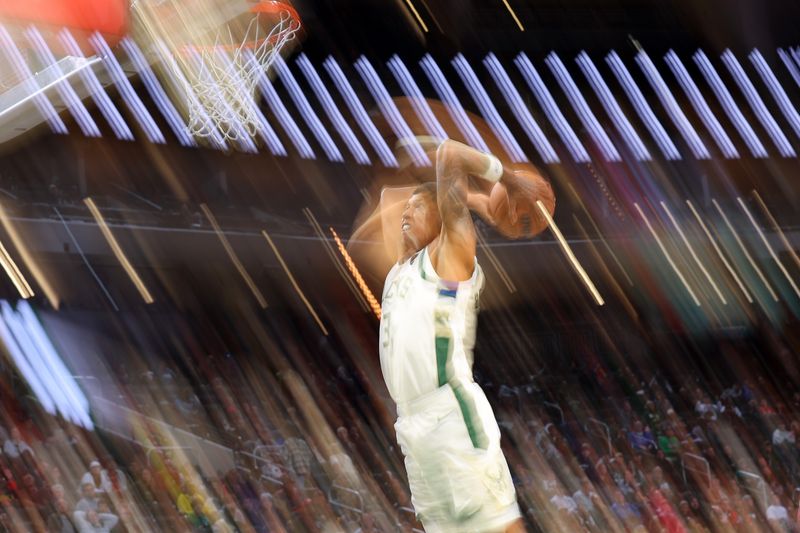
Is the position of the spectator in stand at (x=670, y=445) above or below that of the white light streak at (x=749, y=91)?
below

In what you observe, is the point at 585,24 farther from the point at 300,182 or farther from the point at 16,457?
the point at 16,457

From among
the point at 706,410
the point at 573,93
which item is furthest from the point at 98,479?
the point at 573,93

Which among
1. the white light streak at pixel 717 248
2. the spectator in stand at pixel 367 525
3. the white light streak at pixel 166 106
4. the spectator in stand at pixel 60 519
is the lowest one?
the spectator in stand at pixel 367 525

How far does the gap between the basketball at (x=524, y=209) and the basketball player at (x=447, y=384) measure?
0.01 metres

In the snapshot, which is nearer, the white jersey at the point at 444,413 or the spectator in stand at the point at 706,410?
the white jersey at the point at 444,413

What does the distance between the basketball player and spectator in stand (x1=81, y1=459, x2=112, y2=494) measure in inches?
252

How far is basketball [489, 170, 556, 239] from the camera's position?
3.21 metres

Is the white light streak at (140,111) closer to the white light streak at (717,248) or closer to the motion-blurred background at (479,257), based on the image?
the motion-blurred background at (479,257)

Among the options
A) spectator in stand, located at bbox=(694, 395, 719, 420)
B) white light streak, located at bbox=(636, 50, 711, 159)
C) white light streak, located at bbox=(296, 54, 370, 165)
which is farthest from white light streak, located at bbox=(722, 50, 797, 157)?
white light streak, located at bbox=(296, 54, 370, 165)

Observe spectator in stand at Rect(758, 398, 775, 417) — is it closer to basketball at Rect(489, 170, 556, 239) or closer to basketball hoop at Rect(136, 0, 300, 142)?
basketball hoop at Rect(136, 0, 300, 142)

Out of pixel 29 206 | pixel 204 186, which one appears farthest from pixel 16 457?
pixel 204 186

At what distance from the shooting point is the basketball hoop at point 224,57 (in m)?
5.72

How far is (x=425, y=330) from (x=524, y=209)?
19.1 inches

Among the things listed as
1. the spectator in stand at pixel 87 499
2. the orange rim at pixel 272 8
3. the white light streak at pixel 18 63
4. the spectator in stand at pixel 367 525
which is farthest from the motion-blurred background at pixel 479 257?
the orange rim at pixel 272 8
